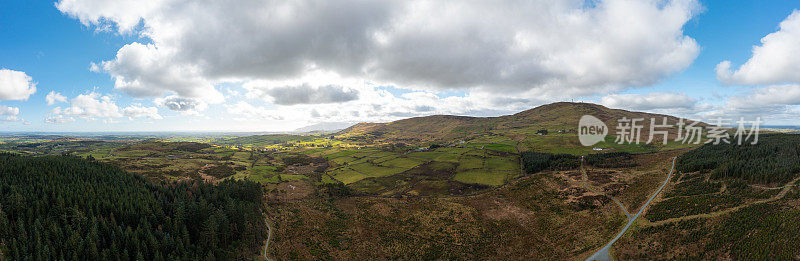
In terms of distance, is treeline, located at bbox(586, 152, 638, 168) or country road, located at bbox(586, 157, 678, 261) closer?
country road, located at bbox(586, 157, 678, 261)

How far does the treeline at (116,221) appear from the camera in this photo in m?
40.8

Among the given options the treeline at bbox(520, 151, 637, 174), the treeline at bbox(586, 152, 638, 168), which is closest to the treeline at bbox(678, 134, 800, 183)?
the treeline at bbox(586, 152, 638, 168)

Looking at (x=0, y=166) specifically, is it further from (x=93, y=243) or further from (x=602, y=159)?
(x=602, y=159)

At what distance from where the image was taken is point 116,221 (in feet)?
168

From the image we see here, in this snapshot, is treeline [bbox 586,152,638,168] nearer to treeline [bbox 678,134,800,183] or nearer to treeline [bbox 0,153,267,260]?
treeline [bbox 678,134,800,183]

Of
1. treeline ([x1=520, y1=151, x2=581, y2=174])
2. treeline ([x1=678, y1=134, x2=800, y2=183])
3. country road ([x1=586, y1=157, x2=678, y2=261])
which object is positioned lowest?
country road ([x1=586, y1=157, x2=678, y2=261])

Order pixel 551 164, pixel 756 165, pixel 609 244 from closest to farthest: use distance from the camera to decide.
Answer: pixel 609 244 < pixel 756 165 < pixel 551 164

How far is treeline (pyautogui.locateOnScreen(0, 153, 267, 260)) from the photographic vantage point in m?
40.8

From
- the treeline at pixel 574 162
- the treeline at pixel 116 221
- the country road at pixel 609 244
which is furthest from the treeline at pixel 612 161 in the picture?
the treeline at pixel 116 221

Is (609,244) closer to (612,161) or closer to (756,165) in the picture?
(756,165)

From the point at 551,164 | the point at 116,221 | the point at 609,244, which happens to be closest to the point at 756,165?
the point at 609,244

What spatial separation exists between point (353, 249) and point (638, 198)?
74.5m

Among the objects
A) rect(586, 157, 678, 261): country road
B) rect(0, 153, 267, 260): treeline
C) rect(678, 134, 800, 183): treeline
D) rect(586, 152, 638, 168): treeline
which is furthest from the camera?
rect(586, 152, 638, 168): treeline

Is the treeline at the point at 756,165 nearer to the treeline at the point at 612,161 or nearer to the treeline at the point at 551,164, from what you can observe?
the treeline at the point at 612,161
